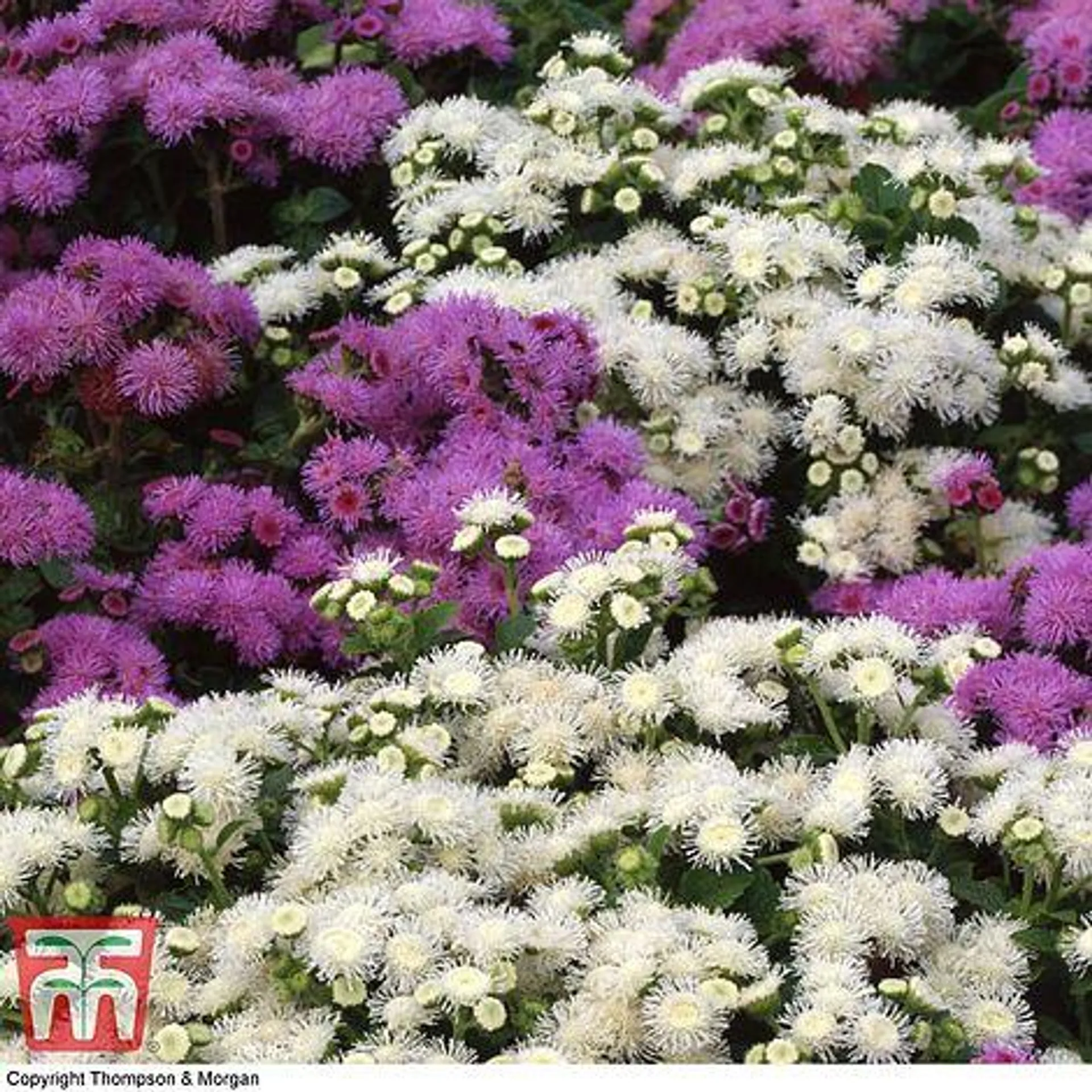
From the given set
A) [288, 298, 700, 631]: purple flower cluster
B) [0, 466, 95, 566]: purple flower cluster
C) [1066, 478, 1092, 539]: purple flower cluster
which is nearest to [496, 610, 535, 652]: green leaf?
[288, 298, 700, 631]: purple flower cluster

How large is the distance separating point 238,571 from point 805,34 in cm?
253

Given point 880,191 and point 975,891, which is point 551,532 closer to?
point 975,891

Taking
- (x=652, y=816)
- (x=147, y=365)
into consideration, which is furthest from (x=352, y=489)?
(x=652, y=816)

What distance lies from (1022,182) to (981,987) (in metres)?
2.66

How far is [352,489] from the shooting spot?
4.31 m

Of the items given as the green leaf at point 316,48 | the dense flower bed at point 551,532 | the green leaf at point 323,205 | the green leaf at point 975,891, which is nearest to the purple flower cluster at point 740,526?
Result: the dense flower bed at point 551,532

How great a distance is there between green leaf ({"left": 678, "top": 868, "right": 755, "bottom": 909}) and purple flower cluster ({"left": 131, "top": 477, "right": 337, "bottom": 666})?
1.30 meters

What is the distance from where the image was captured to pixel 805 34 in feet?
19.0

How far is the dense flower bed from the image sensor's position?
9.66ft

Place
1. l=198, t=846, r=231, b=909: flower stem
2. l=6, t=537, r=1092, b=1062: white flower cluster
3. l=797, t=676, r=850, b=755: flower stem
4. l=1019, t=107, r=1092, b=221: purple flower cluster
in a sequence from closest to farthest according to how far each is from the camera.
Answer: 1. l=6, t=537, r=1092, b=1062: white flower cluster
2. l=198, t=846, r=231, b=909: flower stem
3. l=797, t=676, r=850, b=755: flower stem
4. l=1019, t=107, r=1092, b=221: purple flower cluster

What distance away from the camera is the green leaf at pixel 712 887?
301cm

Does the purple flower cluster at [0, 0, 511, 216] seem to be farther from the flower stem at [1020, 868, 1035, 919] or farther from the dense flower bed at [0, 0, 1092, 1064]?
the flower stem at [1020, 868, 1035, 919]

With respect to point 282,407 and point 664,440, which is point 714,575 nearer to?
point 664,440

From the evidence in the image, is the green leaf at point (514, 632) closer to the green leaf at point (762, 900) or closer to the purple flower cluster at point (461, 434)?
the purple flower cluster at point (461, 434)
